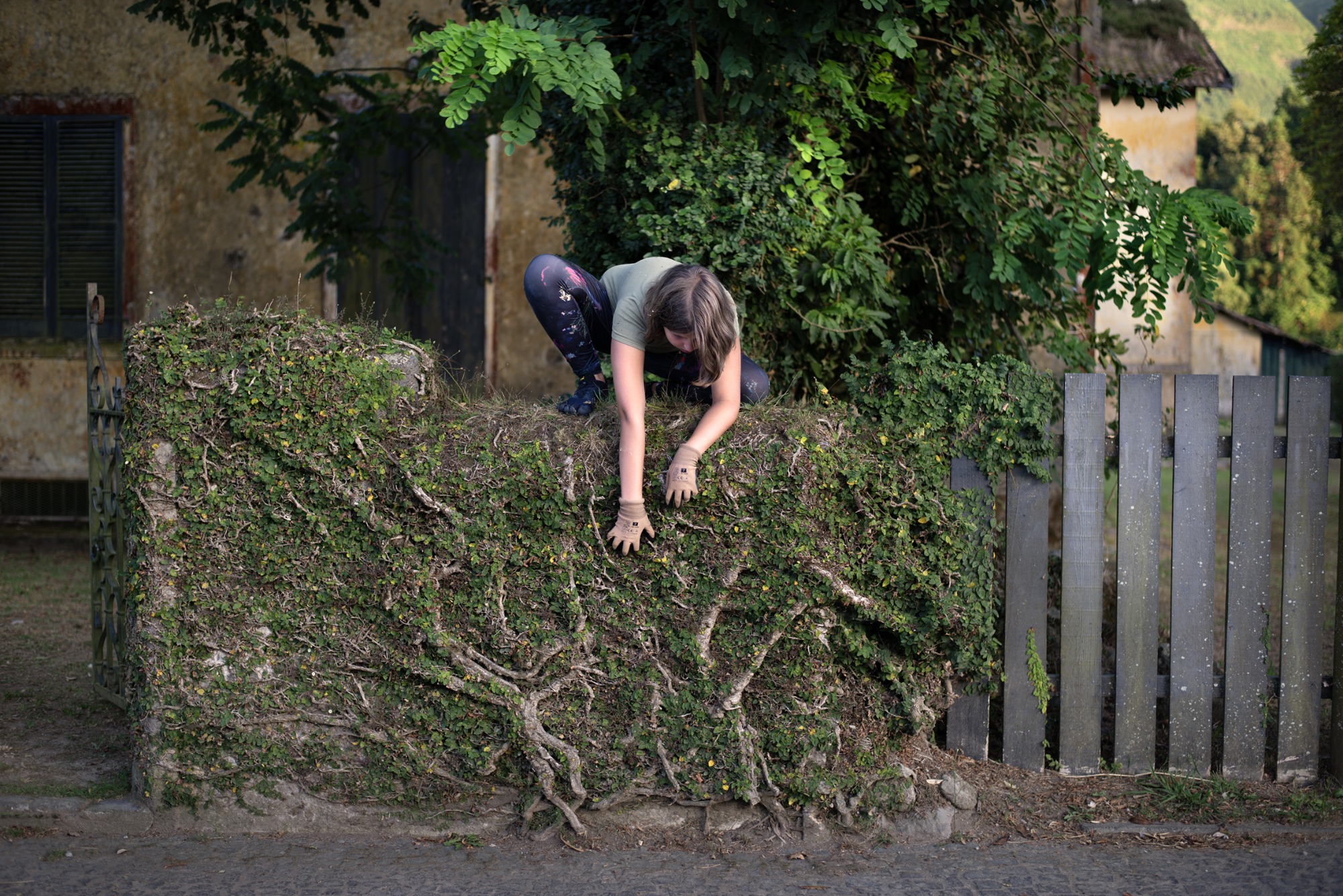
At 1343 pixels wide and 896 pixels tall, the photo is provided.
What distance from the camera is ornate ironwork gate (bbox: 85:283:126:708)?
465 centimetres

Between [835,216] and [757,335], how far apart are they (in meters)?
0.64

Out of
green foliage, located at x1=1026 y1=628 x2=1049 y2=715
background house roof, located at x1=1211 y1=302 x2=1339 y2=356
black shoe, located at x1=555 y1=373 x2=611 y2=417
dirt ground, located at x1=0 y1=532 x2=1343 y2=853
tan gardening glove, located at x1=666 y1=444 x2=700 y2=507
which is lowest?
dirt ground, located at x1=0 y1=532 x2=1343 y2=853

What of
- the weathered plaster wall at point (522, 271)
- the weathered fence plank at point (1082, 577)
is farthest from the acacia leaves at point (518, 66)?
the weathered plaster wall at point (522, 271)

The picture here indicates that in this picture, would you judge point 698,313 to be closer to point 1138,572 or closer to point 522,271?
point 1138,572

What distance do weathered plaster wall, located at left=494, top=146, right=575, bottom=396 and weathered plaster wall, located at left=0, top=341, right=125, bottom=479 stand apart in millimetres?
3539

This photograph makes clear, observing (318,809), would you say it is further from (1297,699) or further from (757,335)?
(1297,699)

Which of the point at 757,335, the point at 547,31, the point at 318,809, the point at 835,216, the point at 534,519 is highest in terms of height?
the point at 547,31

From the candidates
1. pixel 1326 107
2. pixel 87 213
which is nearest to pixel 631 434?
pixel 87 213

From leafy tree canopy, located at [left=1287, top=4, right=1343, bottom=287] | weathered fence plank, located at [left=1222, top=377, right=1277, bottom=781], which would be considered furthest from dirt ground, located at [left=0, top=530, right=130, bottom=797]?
leafy tree canopy, located at [left=1287, top=4, right=1343, bottom=287]

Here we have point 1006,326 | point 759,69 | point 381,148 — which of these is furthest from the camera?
point 381,148

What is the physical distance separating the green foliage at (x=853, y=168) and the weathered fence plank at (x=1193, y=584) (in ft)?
2.31

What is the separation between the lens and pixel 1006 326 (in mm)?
5621

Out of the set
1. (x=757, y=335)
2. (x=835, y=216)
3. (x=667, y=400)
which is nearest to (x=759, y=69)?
(x=835, y=216)

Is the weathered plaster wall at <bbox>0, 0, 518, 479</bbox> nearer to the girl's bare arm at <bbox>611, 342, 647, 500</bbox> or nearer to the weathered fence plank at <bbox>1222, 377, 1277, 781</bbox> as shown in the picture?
the girl's bare arm at <bbox>611, 342, 647, 500</bbox>
